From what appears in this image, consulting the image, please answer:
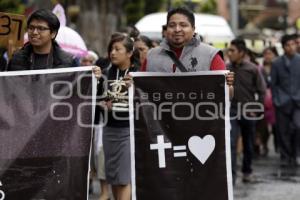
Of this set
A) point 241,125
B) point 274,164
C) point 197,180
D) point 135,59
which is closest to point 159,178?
point 197,180

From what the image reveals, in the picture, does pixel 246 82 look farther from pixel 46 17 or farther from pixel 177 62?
pixel 46 17

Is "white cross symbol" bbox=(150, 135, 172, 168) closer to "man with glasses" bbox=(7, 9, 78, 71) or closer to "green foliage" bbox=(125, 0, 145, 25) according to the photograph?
"man with glasses" bbox=(7, 9, 78, 71)

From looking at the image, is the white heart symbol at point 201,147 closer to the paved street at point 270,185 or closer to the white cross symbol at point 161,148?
the white cross symbol at point 161,148

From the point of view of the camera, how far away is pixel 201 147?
6.63m

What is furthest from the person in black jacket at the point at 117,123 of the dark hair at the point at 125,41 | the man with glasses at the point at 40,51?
the man with glasses at the point at 40,51

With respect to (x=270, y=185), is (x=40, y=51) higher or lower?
higher

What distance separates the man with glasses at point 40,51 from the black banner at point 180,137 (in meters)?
0.72

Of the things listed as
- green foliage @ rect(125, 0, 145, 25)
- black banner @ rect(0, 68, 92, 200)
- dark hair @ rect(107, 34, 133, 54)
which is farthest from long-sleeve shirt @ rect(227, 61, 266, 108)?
green foliage @ rect(125, 0, 145, 25)

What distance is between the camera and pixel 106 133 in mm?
8406

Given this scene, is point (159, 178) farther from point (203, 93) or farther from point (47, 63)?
point (47, 63)

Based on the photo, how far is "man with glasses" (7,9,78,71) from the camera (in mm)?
6961

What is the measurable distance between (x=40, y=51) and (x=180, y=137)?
1.33 meters

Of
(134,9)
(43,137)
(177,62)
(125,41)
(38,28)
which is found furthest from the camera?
(134,9)

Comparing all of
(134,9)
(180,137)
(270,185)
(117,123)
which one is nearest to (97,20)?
(134,9)
